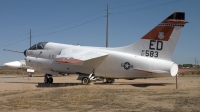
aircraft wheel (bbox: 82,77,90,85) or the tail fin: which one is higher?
the tail fin

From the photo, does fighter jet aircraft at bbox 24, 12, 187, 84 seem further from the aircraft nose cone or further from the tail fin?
the aircraft nose cone

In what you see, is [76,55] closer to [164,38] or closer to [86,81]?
[86,81]

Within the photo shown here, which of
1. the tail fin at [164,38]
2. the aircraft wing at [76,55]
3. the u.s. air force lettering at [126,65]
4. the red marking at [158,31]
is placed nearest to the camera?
the tail fin at [164,38]

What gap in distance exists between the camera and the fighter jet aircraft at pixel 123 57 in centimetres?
1919

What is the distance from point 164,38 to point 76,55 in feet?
23.7

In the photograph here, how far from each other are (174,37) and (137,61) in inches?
130

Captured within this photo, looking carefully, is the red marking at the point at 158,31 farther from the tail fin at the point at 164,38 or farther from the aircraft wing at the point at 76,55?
the aircraft wing at the point at 76,55

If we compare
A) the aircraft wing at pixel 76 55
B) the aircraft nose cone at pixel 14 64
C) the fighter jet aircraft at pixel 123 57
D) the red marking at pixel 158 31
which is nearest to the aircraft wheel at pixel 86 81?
the fighter jet aircraft at pixel 123 57

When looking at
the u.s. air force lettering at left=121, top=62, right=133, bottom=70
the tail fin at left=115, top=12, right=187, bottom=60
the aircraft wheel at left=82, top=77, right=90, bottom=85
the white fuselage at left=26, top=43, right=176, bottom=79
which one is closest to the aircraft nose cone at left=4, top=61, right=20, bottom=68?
the white fuselage at left=26, top=43, right=176, bottom=79

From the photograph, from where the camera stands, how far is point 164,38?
19.5 meters

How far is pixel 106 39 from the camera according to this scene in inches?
1522

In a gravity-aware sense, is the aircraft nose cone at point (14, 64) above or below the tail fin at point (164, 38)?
below

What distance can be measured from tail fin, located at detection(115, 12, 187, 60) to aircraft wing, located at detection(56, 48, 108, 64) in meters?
3.67

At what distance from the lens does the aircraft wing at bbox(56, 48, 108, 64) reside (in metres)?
20.3
